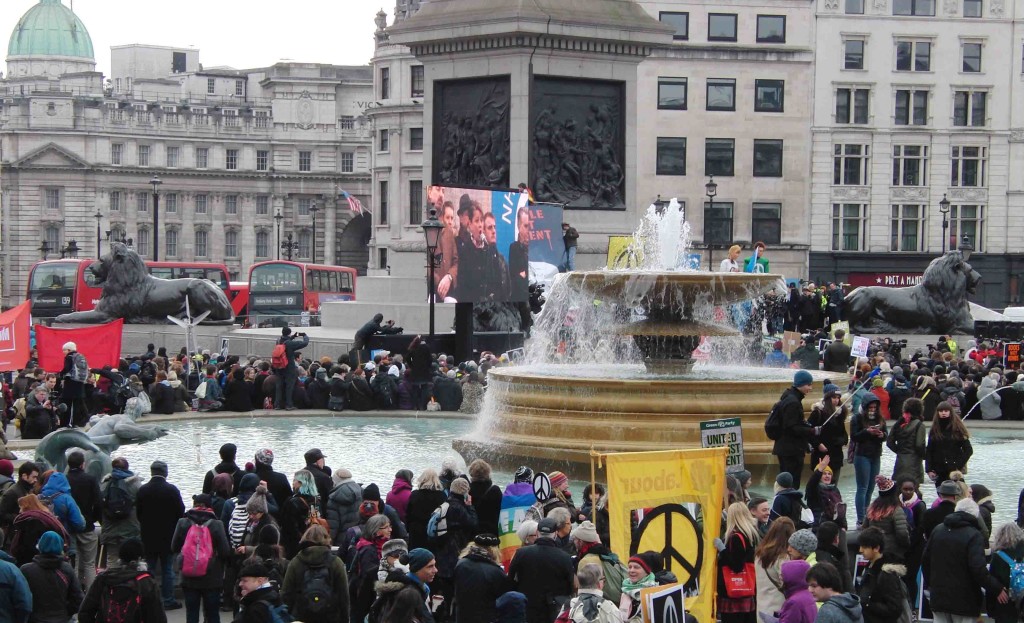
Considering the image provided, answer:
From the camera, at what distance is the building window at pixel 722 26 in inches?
2557

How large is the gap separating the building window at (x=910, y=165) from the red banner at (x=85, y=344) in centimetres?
5154

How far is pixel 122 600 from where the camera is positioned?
31.1 feet

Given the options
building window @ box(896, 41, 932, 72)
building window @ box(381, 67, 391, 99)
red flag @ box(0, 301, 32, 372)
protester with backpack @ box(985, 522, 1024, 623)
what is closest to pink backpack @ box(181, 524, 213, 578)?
protester with backpack @ box(985, 522, 1024, 623)

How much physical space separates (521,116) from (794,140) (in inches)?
1405

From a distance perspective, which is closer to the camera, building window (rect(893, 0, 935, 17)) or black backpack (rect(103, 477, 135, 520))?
black backpack (rect(103, 477, 135, 520))

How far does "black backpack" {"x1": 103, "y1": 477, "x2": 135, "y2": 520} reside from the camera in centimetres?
1244

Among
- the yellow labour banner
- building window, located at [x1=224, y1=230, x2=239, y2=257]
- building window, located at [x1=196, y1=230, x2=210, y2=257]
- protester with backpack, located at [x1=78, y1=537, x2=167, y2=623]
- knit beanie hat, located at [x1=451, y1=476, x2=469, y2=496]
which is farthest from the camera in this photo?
building window, located at [x1=224, y1=230, x2=239, y2=257]

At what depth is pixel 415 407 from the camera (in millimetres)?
24078

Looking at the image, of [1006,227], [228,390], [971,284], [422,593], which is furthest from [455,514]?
[1006,227]

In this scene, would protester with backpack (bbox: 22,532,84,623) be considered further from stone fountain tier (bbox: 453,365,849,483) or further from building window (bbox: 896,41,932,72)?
building window (bbox: 896,41,932,72)

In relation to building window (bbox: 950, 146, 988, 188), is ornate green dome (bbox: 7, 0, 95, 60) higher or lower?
higher

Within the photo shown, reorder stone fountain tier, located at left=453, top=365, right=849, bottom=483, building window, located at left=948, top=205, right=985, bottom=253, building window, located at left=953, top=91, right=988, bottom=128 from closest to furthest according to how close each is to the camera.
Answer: stone fountain tier, located at left=453, top=365, right=849, bottom=483 → building window, located at left=953, top=91, right=988, bottom=128 → building window, located at left=948, top=205, right=985, bottom=253

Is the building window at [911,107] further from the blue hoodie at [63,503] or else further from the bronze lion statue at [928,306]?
the blue hoodie at [63,503]

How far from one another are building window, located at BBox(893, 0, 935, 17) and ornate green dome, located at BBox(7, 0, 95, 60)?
94.7 m
